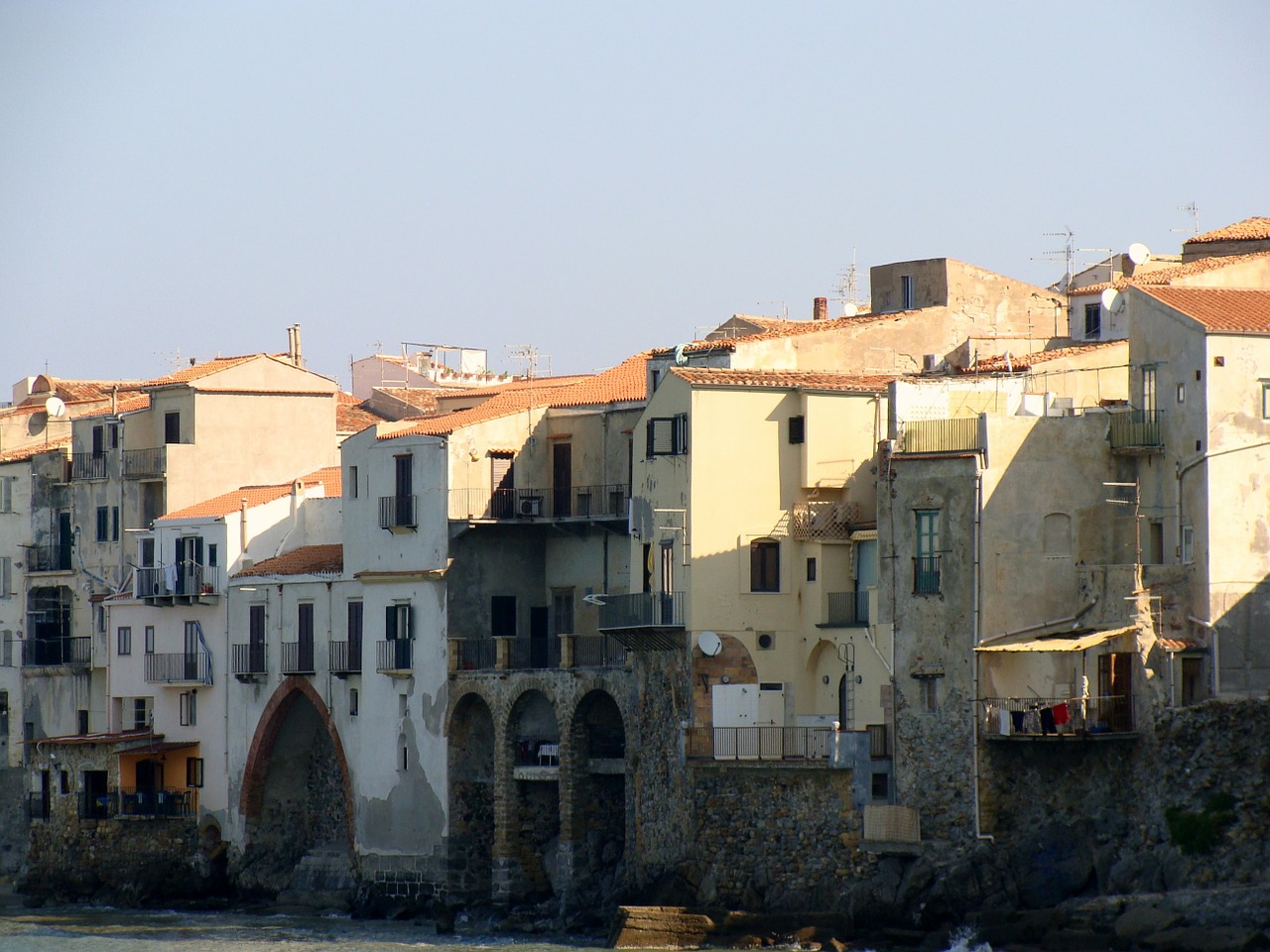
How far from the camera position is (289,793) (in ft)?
270

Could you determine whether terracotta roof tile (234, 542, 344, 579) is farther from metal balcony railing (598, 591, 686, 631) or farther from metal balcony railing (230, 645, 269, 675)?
metal balcony railing (598, 591, 686, 631)

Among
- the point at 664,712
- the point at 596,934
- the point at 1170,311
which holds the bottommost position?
the point at 596,934

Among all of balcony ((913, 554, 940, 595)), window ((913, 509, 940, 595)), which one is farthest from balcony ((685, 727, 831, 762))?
window ((913, 509, 940, 595))

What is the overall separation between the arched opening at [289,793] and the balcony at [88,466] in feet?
45.6

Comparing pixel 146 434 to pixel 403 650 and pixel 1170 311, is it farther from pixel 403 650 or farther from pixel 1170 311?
pixel 1170 311

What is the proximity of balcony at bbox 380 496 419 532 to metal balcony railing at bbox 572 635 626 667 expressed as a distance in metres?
6.01

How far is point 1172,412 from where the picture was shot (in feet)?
194

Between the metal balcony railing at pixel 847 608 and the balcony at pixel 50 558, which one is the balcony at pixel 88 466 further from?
the metal balcony railing at pixel 847 608

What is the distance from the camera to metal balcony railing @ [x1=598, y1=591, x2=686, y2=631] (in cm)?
6550

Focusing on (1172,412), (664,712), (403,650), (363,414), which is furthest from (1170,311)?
(363,414)

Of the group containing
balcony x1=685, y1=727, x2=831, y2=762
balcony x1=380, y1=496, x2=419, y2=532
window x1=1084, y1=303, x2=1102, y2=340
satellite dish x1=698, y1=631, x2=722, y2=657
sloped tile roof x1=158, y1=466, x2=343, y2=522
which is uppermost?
window x1=1084, y1=303, x2=1102, y2=340

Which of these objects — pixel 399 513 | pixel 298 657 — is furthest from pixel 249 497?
pixel 399 513

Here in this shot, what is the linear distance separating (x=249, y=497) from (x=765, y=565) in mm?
24480

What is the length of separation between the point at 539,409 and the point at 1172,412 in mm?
22701
